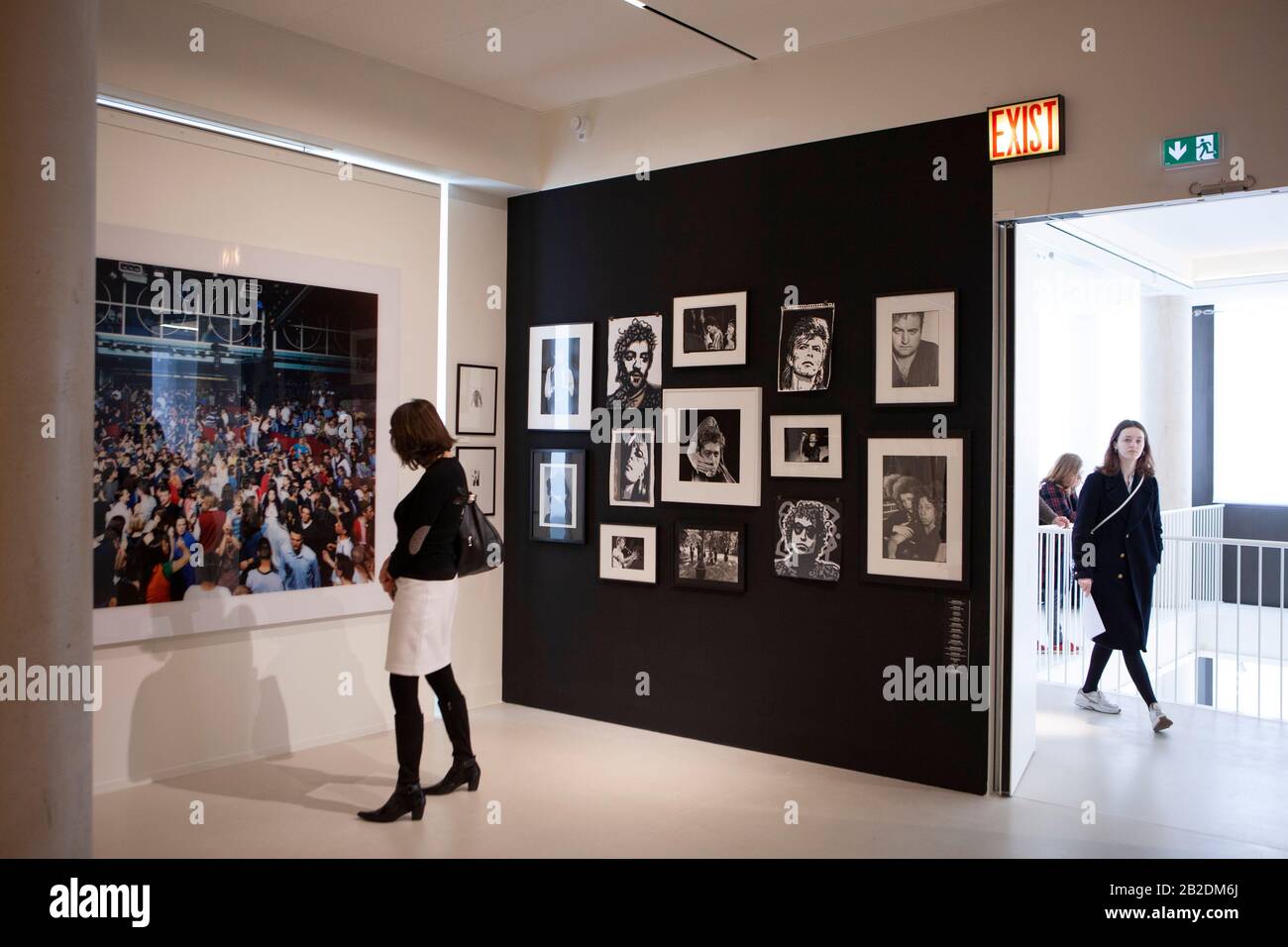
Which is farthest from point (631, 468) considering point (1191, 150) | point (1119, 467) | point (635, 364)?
point (1191, 150)

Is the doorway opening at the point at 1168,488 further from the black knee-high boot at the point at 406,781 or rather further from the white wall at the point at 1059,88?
the black knee-high boot at the point at 406,781

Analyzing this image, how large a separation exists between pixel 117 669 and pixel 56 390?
201 cm

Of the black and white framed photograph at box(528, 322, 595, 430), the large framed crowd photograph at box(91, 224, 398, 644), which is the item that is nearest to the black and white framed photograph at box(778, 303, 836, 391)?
the black and white framed photograph at box(528, 322, 595, 430)

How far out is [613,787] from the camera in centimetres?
489

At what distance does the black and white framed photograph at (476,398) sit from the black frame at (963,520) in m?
2.42

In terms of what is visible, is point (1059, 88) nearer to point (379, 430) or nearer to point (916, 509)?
point (916, 509)

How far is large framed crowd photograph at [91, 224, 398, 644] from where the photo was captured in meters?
4.75

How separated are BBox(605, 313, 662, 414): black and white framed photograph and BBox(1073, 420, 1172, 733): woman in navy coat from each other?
2.57 meters

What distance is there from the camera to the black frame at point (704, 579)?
5.52m

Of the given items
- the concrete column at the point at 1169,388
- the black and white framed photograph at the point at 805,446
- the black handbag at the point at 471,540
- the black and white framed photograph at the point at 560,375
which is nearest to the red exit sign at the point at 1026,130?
the black and white framed photograph at the point at 805,446

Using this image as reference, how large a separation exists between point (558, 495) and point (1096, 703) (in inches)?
136

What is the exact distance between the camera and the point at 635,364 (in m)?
5.99

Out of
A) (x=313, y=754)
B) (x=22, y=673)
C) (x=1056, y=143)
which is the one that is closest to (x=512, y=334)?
(x=313, y=754)
